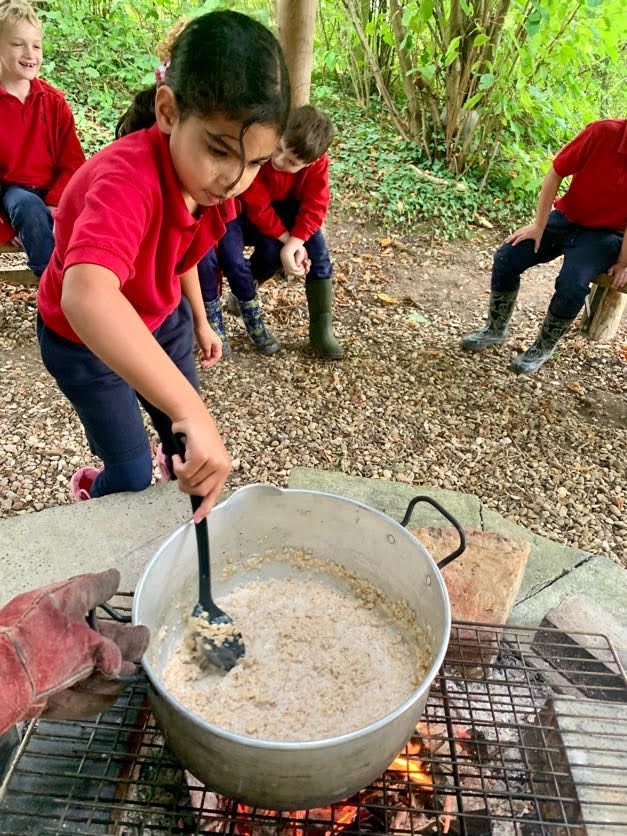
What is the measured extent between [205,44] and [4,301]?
9.64 ft

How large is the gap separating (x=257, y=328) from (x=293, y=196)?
68 cm

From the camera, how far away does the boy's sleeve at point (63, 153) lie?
3.25 m

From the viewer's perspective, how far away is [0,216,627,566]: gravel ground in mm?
2678

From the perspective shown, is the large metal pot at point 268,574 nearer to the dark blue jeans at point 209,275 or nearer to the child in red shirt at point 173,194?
the child in red shirt at point 173,194

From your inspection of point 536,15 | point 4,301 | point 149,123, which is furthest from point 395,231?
point 149,123

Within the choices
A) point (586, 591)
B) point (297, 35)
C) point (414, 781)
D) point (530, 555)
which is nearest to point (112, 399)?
point (414, 781)

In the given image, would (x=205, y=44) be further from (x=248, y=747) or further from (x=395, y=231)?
(x=395, y=231)

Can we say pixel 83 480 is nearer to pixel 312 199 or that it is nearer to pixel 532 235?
pixel 312 199

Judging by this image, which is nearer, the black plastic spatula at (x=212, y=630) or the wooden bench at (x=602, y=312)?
the black plastic spatula at (x=212, y=630)

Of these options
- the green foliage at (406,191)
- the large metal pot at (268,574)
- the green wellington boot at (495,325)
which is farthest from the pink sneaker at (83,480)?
the green foliage at (406,191)

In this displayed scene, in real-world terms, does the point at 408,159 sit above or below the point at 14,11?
below

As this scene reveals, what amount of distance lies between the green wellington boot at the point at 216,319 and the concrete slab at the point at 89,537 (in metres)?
1.52

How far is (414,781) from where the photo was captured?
52.1 inches

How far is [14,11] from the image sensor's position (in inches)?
114
